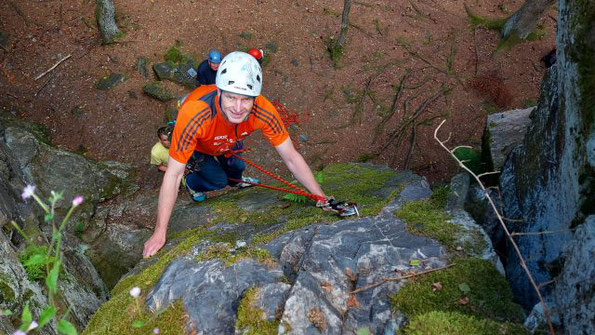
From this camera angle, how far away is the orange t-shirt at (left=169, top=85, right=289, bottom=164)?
435 centimetres

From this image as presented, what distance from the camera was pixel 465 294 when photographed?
10.0 ft

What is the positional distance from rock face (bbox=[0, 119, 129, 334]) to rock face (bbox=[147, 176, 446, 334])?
932 mm

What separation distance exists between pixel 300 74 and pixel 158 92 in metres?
3.66

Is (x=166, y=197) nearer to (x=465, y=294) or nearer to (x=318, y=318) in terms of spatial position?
(x=318, y=318)

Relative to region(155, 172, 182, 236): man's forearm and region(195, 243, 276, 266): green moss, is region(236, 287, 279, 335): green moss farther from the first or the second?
region(155, 172, 182, 236): man's forearm

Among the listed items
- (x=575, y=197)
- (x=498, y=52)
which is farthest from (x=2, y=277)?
(x=498, y=52)

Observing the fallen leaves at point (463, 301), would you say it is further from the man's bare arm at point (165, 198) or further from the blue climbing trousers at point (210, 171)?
the blue climbing trousers at point (210, 171)

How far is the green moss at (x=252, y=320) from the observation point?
2922mm

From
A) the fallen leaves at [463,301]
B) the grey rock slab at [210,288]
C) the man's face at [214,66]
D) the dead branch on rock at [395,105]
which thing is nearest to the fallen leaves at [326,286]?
the grey rock slab at [210,288]

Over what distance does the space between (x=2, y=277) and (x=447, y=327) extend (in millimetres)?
3116

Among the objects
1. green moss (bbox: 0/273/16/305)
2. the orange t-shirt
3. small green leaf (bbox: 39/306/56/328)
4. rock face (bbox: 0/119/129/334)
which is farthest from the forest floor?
small green leaf (bbox: 39/306/56/328)

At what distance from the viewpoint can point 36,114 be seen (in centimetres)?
1028

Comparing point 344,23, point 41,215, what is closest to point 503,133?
point 41,215

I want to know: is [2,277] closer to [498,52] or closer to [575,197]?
[575,197]
